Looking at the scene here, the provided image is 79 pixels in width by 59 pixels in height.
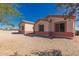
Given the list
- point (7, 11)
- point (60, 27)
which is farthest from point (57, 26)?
point (7, 11)

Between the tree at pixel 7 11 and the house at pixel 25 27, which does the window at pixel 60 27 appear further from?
the tree at pixel 7 11

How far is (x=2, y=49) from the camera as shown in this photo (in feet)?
23.7

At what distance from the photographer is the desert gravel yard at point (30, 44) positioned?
282 inches

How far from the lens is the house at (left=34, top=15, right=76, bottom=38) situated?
7152 mm

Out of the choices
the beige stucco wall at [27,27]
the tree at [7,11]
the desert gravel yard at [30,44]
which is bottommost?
the desert gravel yard at [30,44]

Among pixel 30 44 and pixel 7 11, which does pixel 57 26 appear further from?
pixel 7 11

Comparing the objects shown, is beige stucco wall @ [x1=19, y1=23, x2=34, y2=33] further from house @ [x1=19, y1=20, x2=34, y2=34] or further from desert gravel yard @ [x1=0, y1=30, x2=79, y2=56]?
desert gravel yard @ [x1=0, y1=30, x2=79, y2=56]

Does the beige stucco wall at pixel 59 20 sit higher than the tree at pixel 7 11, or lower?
lower

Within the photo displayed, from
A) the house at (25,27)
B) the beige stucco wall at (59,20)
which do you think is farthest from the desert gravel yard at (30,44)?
the beige stucco wall at (59,20)

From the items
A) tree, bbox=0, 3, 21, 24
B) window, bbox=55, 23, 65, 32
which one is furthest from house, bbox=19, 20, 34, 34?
window, bbox=55, 23, 65, 32

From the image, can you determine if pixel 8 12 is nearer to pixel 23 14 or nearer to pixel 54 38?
pixel 23 14

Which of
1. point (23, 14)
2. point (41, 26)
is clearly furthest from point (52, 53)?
point (23, 14)

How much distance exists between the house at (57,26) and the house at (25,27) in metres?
0.12

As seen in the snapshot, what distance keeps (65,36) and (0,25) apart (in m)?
1.60
